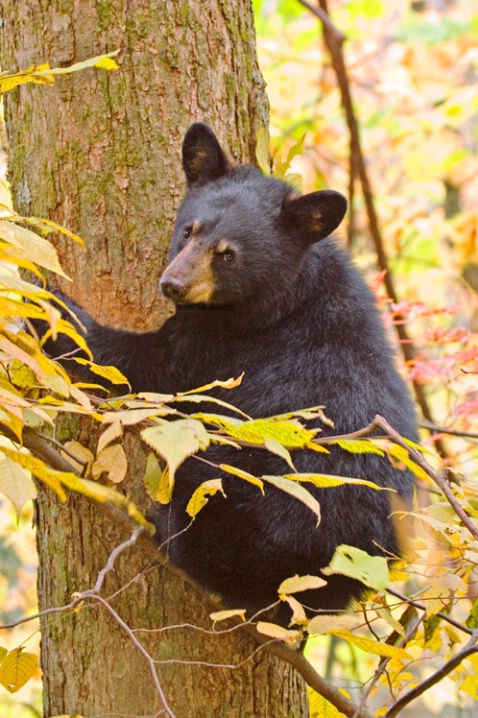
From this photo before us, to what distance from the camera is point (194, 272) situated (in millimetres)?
3215

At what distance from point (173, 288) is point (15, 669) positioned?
1443 mm

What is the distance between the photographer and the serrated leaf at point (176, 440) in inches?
60.5

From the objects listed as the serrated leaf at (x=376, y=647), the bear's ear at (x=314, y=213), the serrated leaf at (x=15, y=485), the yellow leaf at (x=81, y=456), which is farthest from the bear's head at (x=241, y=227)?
the serrated leaf at (x=15, y=485)

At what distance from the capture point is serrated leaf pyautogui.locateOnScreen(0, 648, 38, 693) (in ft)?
7.50

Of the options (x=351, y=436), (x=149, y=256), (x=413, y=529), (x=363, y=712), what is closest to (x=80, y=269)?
(x=149, y=256)

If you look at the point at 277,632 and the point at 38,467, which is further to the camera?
the point at 277,632

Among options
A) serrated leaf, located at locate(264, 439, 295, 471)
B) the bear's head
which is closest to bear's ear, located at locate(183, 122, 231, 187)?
the bear's head

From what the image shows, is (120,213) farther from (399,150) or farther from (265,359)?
(399,150)

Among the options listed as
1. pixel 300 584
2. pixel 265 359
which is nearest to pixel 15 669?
pixel 300 584

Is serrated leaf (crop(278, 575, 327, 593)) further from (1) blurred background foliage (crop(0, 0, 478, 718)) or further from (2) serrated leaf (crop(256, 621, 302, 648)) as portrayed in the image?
(1) blurred background foliage (crop(0, 0, 478, 718))

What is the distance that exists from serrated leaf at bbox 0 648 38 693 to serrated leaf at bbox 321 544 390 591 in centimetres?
93

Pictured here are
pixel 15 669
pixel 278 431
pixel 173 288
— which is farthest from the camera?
pixel 173 288

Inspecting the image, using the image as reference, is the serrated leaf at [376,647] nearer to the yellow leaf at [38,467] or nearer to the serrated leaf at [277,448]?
the serrated leaf at [277,448]

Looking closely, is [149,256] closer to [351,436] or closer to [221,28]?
[221,28]
